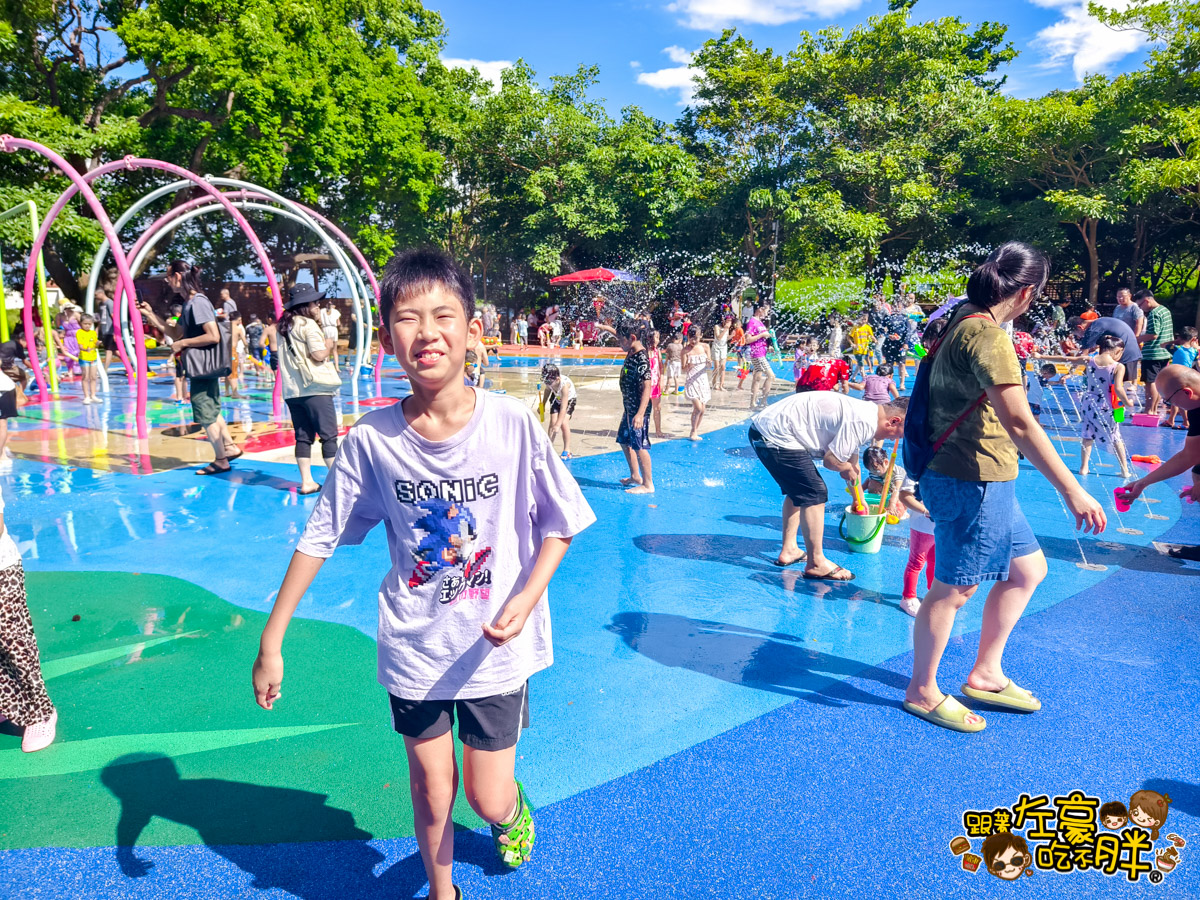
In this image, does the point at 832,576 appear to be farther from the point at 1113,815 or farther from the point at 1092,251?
the point at 1092,251

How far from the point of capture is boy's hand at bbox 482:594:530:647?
6.95ft

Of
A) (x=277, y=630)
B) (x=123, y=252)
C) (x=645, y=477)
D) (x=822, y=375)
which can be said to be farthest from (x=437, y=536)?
(x=123, y=252)

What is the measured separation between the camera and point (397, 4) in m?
28.6

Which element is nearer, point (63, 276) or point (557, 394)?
point (557, 394)

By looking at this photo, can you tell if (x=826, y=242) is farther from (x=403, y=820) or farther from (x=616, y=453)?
(x=403, y=820)

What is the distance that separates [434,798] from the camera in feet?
7.41

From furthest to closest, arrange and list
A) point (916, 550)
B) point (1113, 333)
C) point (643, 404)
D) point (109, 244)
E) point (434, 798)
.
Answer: point (109, 244) < point (1113, 333) < point (643, 404) < point (916, 550) < point (434, 798)

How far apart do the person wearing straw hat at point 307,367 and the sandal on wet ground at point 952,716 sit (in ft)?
16.7

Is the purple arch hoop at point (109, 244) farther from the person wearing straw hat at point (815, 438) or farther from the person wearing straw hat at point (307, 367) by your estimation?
the person wearing straw hat at point (815, 438)

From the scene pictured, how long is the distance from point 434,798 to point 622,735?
1420mm

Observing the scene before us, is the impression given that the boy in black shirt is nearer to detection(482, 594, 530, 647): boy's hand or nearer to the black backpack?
the black backpack

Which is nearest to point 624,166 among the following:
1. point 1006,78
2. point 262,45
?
point 262,45

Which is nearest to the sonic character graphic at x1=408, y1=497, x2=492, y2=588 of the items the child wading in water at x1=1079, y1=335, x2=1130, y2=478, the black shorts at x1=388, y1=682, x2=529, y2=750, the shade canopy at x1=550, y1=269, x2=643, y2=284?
the black shorts at x1=388, y1=682, x2=529, y2=750

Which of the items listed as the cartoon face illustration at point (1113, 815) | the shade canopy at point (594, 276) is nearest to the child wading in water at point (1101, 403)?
the cartoon face illustration at point (1113, 815)
